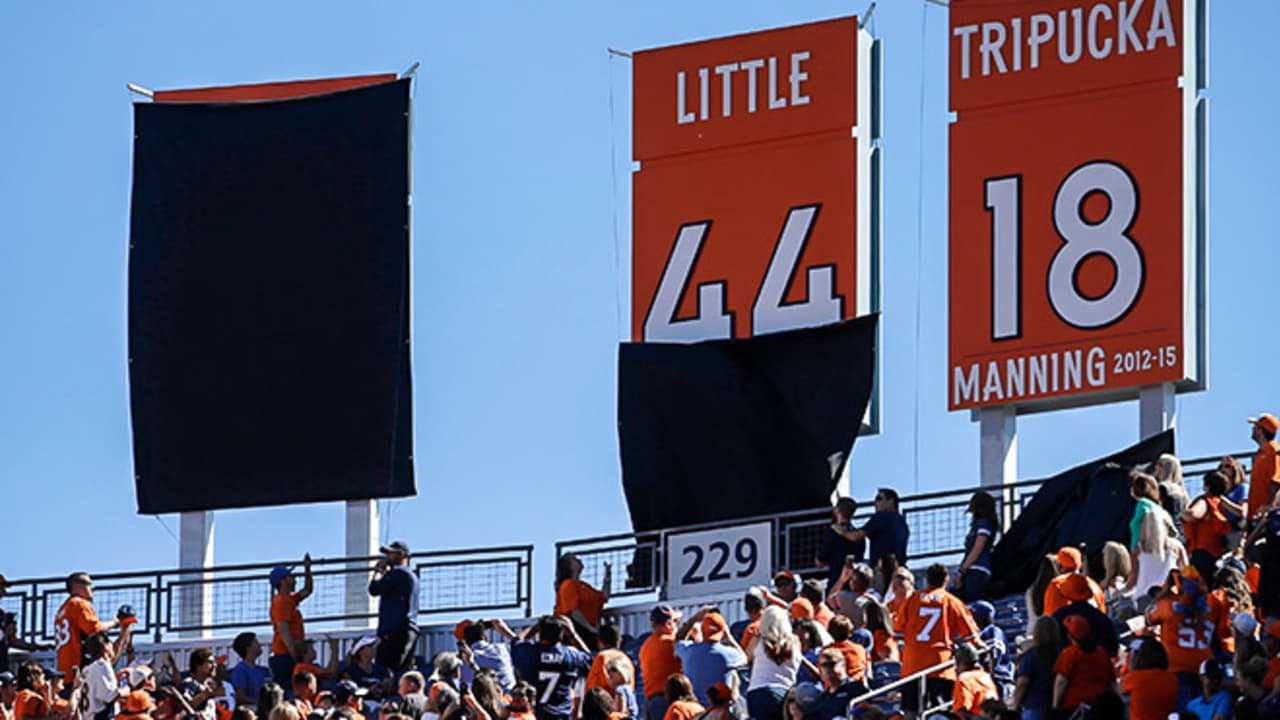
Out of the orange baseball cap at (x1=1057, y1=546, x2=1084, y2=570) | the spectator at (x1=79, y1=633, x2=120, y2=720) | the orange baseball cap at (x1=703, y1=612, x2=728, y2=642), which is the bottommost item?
the spectator at (x1=79, y1=633, x2=120, y2=720)

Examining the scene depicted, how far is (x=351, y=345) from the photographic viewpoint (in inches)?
1192

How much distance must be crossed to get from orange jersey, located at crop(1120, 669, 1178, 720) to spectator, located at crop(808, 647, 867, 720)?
7.59ft

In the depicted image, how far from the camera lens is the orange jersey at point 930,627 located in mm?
20453

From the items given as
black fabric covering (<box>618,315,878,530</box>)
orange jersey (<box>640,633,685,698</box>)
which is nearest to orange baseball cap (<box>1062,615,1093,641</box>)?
orange jersey (<box>640,633,685,698</box>)

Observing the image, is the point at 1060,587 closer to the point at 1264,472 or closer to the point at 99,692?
the point at 1264,472

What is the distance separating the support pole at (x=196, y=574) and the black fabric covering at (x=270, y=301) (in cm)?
47

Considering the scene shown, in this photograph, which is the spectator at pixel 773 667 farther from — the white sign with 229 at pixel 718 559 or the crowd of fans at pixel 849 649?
the white sign with 229 at pixel 718 559

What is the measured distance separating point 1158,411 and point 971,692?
8.87 meters

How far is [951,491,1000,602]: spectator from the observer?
957 inches

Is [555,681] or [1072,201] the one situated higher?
[1072,201]

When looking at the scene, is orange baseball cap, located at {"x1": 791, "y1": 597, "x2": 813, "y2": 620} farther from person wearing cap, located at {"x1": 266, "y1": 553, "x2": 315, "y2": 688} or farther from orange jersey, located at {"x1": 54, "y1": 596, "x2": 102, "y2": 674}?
orange jersey, located at {"x1": 54, "y1": 596, "x2": 102, "y2": 674}

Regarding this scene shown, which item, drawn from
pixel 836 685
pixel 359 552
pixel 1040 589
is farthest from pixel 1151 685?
pixel 359 552

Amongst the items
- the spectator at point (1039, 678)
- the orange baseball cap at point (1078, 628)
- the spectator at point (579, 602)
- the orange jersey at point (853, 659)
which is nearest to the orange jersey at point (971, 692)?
the spectator at point (1039, 678)

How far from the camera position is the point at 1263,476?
870 inches
